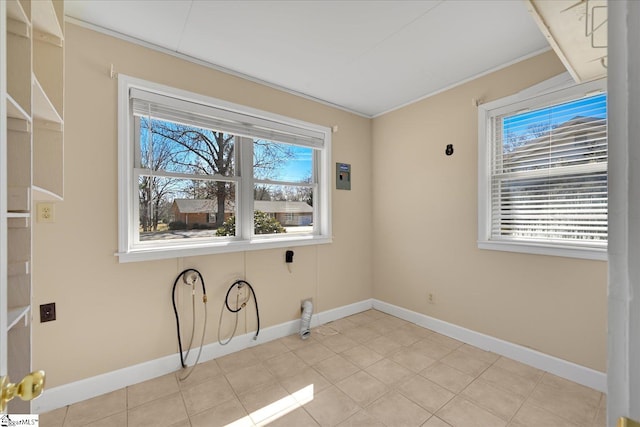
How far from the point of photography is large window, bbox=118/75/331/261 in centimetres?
215

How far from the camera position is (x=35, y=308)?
1764 mm

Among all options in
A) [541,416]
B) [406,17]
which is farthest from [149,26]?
[541,416]

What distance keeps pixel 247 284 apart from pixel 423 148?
2.33 metres

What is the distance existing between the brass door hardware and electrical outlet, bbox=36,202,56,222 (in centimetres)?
172

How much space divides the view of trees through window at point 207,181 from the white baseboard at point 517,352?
65.3 inches

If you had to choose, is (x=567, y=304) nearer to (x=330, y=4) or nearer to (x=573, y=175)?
(x=573, y=175)

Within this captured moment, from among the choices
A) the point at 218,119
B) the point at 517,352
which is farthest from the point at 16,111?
the point at 517,352

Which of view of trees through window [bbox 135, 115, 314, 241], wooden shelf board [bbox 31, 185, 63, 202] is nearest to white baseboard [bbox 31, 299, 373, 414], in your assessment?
view of trees through window [bbox 135, 115, 314, 241]

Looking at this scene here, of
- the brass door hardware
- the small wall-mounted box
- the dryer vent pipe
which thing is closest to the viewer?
the brass door hardware

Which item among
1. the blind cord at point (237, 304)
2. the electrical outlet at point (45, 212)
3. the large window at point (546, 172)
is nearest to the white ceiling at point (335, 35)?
the large window at point (546, 172)

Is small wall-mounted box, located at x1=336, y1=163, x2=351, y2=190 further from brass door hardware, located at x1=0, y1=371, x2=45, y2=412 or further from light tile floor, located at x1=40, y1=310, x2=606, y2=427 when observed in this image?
brass door hardware, located at x1=0, y1=371, x2=45, y2=412

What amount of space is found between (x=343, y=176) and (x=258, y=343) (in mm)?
2040

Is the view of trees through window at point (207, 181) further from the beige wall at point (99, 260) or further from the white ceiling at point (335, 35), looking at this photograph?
the white ceiling at point (335, 35)

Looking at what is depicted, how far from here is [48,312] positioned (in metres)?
1.81
